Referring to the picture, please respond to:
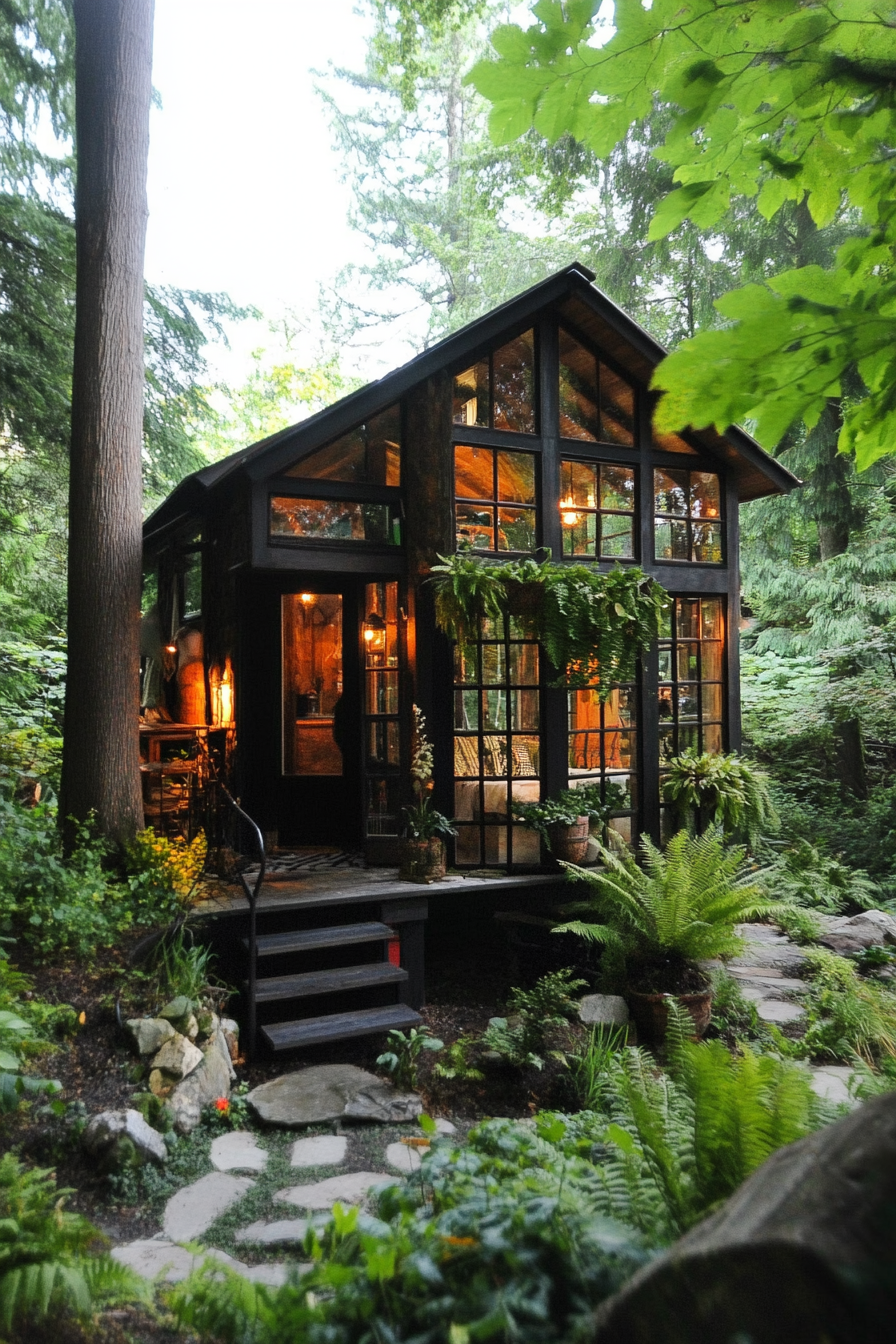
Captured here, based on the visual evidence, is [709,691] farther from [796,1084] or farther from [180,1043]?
[796,1084]

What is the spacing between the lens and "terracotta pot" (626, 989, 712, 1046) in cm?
Result: 557

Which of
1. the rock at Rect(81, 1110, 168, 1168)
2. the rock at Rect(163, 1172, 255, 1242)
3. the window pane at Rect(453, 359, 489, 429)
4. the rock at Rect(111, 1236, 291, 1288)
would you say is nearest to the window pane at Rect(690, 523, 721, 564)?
the window pane at Rect(453, 359, 489, 429)

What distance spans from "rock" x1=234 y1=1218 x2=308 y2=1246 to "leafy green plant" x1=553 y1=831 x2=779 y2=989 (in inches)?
112

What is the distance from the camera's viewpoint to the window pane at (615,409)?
25.7 ft

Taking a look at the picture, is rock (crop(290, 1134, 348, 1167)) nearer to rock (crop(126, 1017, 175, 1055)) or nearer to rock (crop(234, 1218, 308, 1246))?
Answer: rock (crop(234, 1218, 308, 1246))

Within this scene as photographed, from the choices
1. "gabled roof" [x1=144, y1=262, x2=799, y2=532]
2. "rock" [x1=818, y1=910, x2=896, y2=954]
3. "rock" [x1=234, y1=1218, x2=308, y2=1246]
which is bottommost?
"rock" [x1=234, y1=1218, x2=308, y2=1246]

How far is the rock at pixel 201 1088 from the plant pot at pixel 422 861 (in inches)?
78.6

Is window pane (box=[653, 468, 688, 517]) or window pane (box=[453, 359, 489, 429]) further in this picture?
window pane (box=[653, 468, 688, 517])

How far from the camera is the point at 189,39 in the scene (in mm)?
22484

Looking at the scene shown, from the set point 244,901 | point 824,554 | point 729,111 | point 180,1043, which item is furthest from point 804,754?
point 729,111

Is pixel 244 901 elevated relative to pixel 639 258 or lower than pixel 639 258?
lower

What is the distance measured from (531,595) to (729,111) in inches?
191

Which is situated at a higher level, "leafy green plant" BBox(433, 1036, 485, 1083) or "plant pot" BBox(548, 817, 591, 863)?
"plant pot" BBox(548, 817, 591, 863)

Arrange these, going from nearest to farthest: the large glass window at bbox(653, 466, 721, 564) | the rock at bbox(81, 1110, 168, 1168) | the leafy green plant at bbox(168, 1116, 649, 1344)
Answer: the leafy green plant at bbox(168, 1116, 649, 1344) → the rock at bbox(81, 1110, 168, 1168) → the large glass window at bbox(653, 466, 721, 564)
